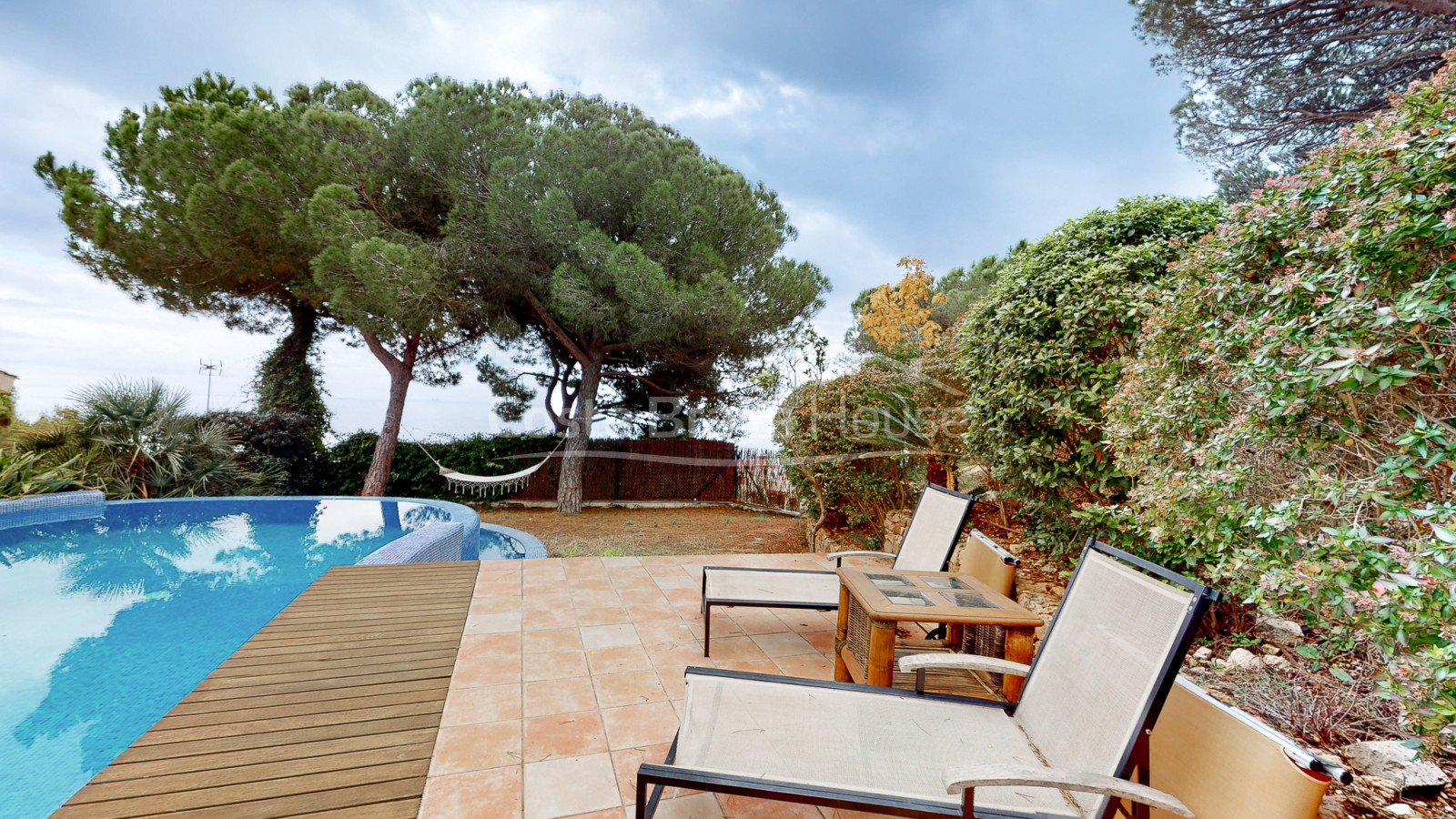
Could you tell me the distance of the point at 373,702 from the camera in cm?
233

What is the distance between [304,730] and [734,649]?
185cm

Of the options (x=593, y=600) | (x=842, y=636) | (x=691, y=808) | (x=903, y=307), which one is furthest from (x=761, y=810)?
(x=903, y=307)

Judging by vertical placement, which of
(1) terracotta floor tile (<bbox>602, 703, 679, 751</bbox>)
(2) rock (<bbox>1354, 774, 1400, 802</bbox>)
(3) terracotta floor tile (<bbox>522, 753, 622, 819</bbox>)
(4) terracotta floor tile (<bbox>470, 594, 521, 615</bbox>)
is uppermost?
(2) rock (<bbox>1354, 774, 1400, 802</bbox>)

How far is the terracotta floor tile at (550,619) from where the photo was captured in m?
3.24

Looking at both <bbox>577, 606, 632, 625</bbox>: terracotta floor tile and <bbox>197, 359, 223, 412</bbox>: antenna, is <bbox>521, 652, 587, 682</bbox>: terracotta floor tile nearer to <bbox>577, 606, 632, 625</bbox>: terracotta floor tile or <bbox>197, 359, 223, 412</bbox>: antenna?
<bbox>577, 606, 632, 625</bbox>: terracotta floor tile

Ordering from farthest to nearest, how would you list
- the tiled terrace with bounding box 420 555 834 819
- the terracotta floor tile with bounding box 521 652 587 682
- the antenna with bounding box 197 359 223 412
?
the antenna with bounding box 197 359 223 412
the terracotta floor tile with bounding box 521 652 587 682
the tiled terrace with bounding box 420 555 834 819

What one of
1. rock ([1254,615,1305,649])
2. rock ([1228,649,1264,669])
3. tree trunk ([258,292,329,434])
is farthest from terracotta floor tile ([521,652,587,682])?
tree trunk ([258,292,329,434])

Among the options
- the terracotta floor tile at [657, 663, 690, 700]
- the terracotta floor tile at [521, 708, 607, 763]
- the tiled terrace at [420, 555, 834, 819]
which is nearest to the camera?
the tiled terrace at [420, 555, 834, 819]

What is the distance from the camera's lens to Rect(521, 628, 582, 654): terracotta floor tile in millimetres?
2928

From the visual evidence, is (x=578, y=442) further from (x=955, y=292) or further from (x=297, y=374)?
(x=955, y=292)

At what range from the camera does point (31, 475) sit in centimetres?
716

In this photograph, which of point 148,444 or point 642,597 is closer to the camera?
point 642,597

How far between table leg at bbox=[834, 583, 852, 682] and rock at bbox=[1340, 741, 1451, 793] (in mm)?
1601

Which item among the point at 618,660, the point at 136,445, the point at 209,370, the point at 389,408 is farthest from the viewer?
the point at 389,408
